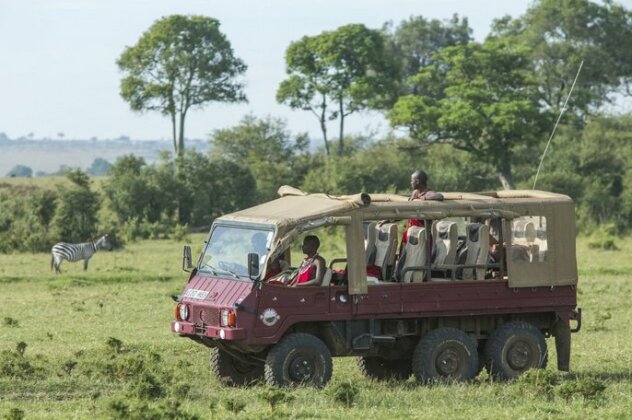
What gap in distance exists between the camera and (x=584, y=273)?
114 ft

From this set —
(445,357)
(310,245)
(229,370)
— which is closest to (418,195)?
(310,245)

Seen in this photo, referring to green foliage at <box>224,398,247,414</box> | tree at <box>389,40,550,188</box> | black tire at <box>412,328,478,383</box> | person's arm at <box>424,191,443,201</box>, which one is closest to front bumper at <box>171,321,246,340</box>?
green foliage at <box>224,398,247,414</box>

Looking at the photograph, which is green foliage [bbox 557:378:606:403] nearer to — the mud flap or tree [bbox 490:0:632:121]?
the mud flap

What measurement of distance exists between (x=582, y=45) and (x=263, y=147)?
18408 mm

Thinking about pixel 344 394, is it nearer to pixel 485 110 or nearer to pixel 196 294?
pixel 196 294

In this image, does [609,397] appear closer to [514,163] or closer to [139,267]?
[139,267]

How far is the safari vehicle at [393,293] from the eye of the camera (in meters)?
15.5

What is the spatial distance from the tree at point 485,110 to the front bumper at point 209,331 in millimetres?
41330

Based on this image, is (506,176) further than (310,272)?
Yes

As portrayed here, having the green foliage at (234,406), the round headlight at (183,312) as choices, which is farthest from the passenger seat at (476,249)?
the green foliage at (234,406)

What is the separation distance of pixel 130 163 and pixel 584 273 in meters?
29.4

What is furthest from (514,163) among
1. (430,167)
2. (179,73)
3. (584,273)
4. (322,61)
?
(584,273)

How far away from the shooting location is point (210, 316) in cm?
1555

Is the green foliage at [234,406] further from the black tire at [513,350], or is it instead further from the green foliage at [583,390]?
the black tire at [513,350]
